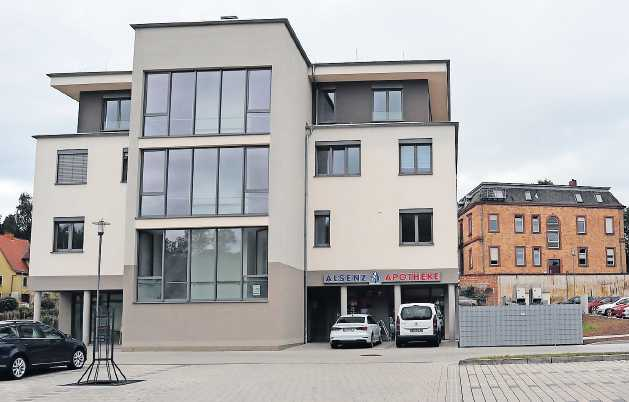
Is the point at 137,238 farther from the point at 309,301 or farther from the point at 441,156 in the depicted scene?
the point at 441,156

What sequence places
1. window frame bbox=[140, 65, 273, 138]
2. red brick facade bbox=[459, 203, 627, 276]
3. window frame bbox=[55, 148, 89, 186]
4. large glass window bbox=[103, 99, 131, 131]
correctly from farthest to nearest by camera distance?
red brick facade bbox=[459, 203, 627, 276] → large glass window bbox=[103, 99, 131, 131] → window frame bbox=[55, 148, 89, 186] → window frame bbox=[140, 65, 273, 138]

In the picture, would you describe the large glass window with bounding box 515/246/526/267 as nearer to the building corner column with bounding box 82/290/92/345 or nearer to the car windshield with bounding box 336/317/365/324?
the car windshield with bounding box 336/317/365/324

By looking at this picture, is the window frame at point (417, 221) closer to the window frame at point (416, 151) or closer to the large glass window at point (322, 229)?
the window frame at point (416, 151)

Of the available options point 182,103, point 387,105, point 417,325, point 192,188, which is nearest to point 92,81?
point 182,103

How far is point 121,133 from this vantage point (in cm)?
3631

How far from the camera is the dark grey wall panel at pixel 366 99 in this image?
37.4 m

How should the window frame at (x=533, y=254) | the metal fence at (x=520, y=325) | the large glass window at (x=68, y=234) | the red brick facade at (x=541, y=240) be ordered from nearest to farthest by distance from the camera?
the metal fence at (x=520, y=325), the large glass window at (x=68, y=234), the red brick facade at (x=541, y=240), the window frame at (x=533, y=254)

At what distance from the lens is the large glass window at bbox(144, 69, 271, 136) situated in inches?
1207

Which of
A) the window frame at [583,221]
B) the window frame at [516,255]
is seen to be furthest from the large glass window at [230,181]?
the window frame at [583,221]

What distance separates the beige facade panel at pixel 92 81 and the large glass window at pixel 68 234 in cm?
668

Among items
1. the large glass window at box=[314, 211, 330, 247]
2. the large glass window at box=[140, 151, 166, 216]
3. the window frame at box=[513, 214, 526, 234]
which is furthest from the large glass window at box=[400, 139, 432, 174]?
the window frame at box=[513, 214, 526, 234]

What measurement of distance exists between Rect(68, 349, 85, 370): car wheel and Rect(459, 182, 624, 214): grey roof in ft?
189

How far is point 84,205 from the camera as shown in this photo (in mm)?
36375

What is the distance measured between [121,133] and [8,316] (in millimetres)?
25143
